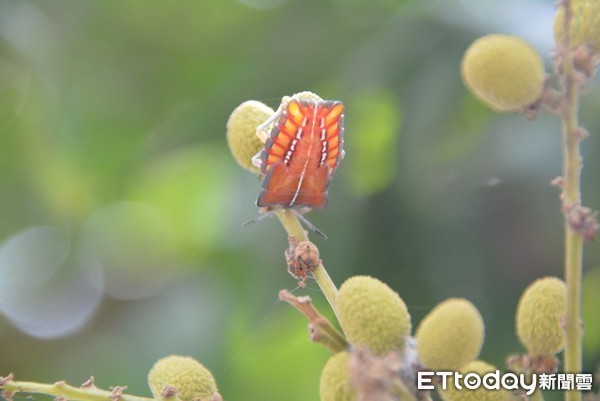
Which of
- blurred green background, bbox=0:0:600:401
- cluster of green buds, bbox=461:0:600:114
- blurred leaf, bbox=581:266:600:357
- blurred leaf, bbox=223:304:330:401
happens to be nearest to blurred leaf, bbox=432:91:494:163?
blurred green background, bbox=0:0:600:401

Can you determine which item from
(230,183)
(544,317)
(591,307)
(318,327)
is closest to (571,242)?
(544,317)

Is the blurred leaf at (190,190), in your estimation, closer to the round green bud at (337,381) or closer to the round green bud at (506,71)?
the round green bud at (506,71)

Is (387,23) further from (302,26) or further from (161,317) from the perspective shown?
(161,317)

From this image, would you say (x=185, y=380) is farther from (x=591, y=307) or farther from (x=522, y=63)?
(x=591, y=307)

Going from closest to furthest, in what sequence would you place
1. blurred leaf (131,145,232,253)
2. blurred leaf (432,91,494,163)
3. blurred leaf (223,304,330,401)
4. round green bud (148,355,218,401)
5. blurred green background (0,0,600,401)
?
round green bud (148,355,218,401) → blurred leaf (223,304,330,401) → blurred green background (0,0,600,401) → blurred leaf (432,91,494,163) → blurred leaf (131,145,232,253)

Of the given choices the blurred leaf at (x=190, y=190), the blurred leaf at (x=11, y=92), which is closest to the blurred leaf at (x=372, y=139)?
the blurred leaf at (x=190, y=190)

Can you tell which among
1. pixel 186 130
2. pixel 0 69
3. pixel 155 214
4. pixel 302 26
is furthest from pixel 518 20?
pixel 0 69

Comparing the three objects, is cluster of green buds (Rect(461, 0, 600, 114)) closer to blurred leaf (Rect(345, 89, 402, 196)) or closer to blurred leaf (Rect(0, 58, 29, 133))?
blurred leaf (Rect(345, 89, 402, 196))
